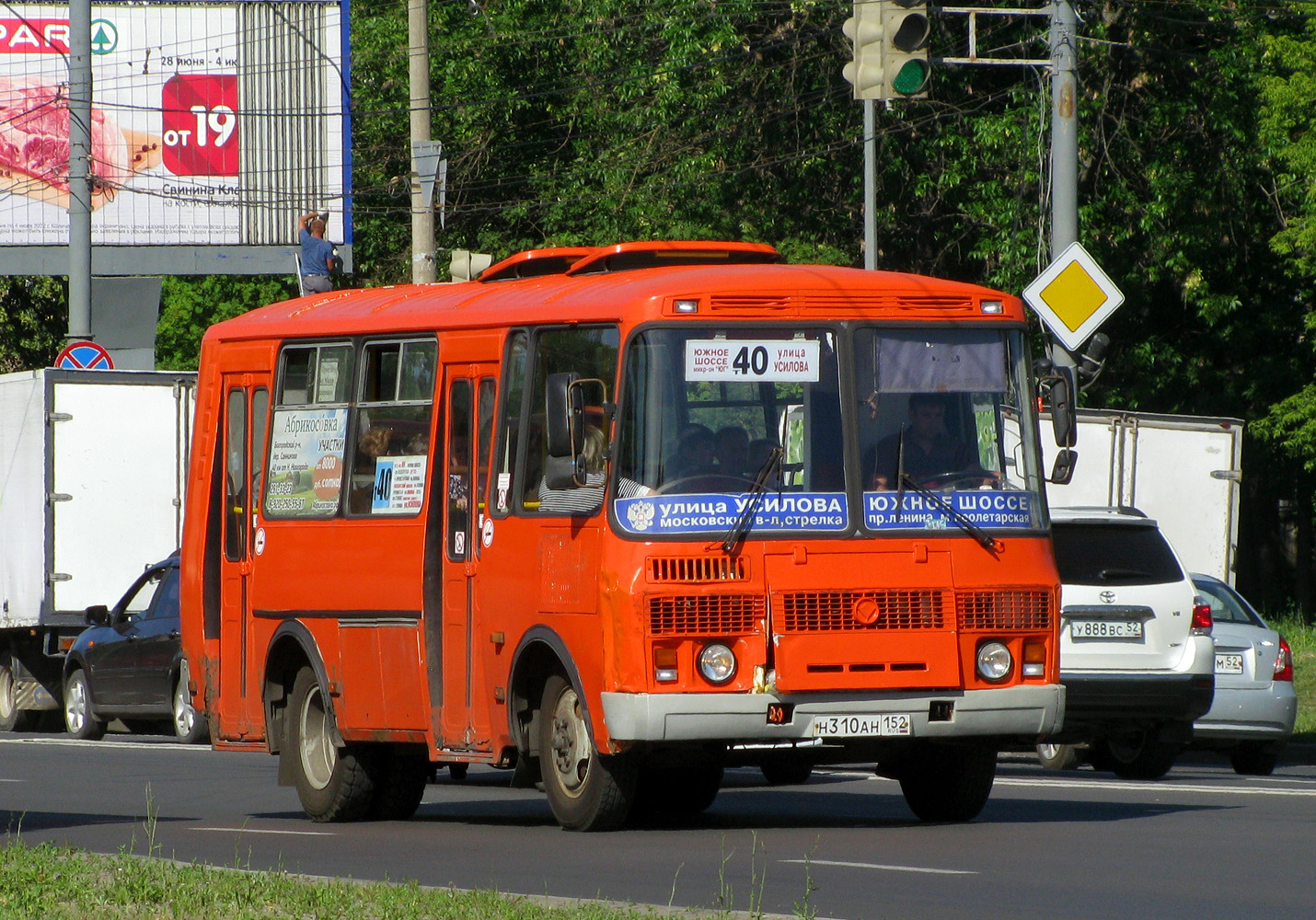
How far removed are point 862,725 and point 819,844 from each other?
0.55 m

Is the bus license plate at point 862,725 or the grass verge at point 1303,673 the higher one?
the bus license plate at point 862,725

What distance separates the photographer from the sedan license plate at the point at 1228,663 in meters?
16.7

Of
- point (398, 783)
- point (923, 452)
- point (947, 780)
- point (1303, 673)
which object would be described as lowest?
point (1303, 673)

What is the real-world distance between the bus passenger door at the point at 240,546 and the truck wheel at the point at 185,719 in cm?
803

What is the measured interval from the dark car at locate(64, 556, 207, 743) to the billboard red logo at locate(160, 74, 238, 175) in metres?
16.0

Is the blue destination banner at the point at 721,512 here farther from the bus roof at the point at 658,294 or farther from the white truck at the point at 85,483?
the white truck at the point at 85,483

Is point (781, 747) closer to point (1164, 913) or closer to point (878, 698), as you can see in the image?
point (878, 698)

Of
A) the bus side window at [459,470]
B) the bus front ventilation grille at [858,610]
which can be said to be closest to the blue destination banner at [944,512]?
the bus front ventilation grille at [858,610]

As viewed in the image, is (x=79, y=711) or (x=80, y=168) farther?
(x=80, y=168)

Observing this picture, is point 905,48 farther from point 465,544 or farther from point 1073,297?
point 465,544

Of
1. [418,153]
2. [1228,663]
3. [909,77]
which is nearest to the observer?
[909,77]

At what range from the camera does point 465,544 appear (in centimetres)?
1177

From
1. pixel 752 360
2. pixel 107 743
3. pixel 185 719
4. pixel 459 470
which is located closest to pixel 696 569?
pixel 752 360

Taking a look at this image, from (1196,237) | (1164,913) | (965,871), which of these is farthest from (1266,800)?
(1196,237)
